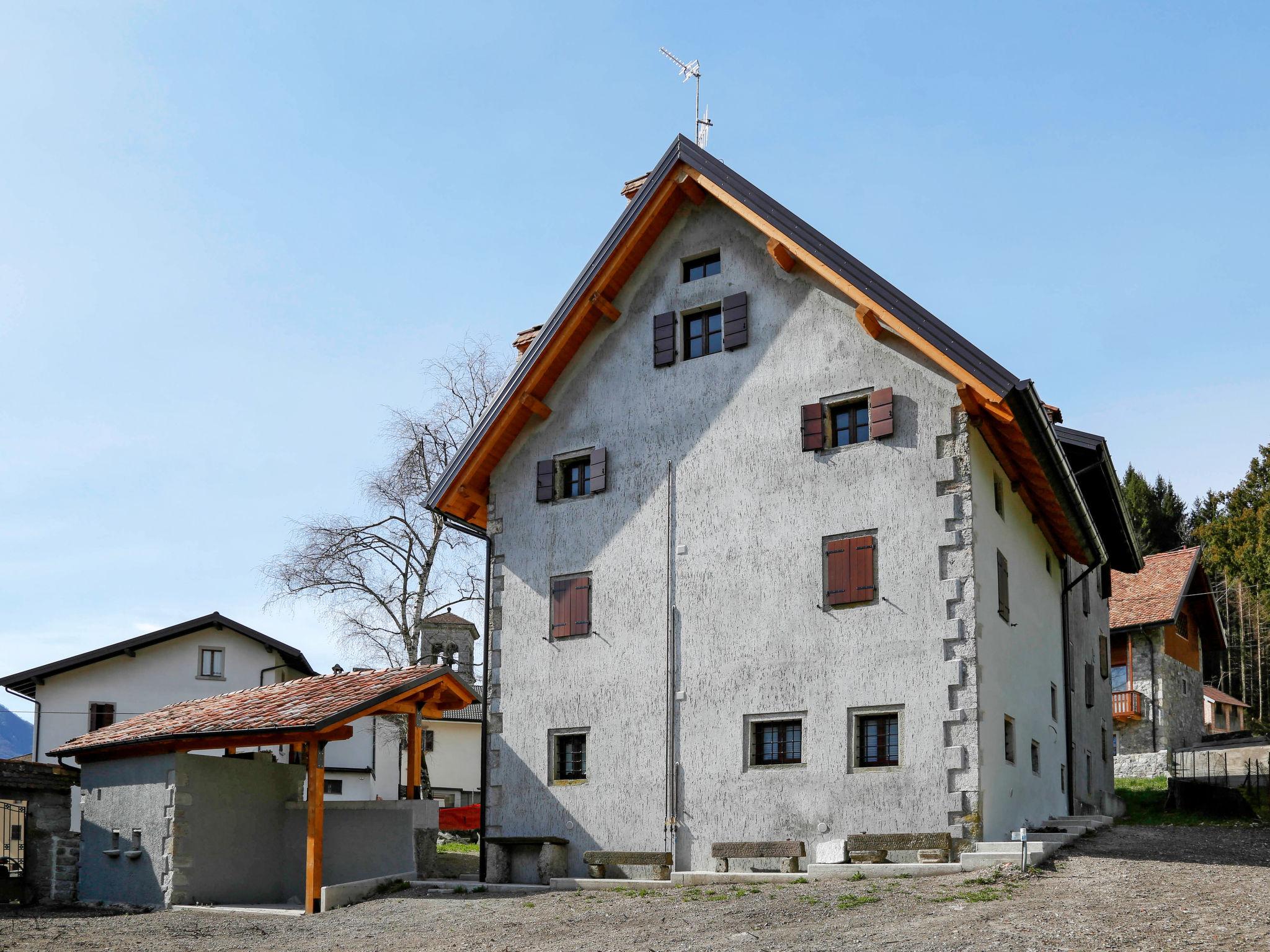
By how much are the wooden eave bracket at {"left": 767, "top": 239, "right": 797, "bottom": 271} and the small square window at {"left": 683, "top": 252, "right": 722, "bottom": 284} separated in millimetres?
1247

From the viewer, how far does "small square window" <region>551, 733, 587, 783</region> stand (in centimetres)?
2159

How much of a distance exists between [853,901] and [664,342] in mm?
10190

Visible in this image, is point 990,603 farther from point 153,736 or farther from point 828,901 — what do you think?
Answer: point 153,736

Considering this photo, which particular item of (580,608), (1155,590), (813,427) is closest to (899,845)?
(813,427)

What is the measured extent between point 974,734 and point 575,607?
283 inches

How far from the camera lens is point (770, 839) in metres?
19.3

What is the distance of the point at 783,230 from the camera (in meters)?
20.4

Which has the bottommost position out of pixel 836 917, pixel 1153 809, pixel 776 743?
pixel 1153 809

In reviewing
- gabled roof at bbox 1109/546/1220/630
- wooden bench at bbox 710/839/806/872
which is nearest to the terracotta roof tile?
gabled roof at bbox 1109/546/1220/630

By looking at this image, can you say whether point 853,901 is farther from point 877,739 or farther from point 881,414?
point 881,414

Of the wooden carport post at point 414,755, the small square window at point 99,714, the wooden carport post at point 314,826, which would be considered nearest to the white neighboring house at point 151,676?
the small square window at point 99,714

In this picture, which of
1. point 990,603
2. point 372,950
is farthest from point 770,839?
point 372,950

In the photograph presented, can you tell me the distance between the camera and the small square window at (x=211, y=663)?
144 feet

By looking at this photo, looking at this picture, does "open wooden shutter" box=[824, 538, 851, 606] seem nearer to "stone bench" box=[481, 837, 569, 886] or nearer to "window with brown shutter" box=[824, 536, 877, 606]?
"window with brown shutter" box=[824, 536, 877, 606]
